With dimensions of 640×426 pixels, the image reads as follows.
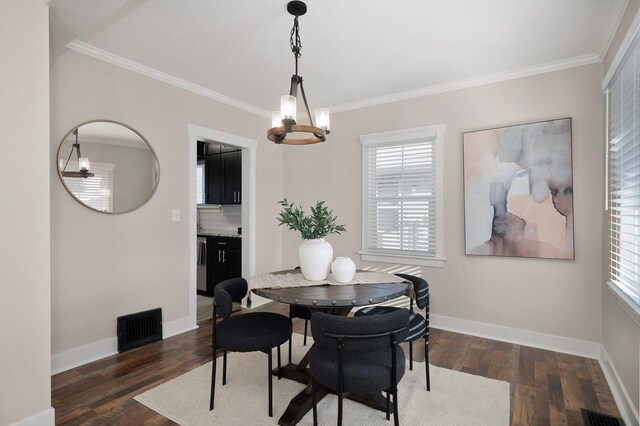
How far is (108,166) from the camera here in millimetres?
2930

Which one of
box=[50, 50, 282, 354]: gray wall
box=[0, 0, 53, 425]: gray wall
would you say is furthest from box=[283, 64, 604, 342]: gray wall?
box=[0, 0, 53, 425]: gray wall

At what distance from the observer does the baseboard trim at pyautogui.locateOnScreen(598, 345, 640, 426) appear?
1956 millimetres

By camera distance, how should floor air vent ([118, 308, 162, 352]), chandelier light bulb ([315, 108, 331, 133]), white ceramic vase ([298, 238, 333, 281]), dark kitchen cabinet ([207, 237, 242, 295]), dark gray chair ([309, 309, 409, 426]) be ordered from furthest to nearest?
1. dark kitchen cabinet ([207, 237, 242, 295])
2. floor air vent ([118, 308, 162, 352])
3. chandelier light bulb ([315, 108, 331, 133])
4. white ceramic vase ([298, 238, 333, 281])
5. dark gray chair ([309, 309, 409, 426])

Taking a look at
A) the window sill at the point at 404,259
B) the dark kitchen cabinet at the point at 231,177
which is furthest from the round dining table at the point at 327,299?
the dark kitchen cabinet at the point at 231,177

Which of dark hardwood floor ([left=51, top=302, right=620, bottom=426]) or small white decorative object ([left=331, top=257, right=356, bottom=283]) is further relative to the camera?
small white decorative object ([left=331, top=257, right=356, bottom=283])

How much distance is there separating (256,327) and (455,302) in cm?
232

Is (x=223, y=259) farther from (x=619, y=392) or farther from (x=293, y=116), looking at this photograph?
(x=619, y=392)

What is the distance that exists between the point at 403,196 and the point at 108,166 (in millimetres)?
3034

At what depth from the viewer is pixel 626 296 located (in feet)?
6.86

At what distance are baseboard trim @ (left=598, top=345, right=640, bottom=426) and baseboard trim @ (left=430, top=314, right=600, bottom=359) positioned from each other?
0.14m

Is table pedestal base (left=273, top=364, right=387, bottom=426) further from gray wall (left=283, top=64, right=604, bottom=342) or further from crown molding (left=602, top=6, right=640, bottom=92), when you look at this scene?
crown molding (left=602, top=6, right=640, bottom=92)

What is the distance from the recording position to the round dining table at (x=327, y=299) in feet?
6.25

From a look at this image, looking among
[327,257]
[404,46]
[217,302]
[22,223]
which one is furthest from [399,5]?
[22,223]

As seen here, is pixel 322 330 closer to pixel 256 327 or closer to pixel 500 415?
pixel 256 327
